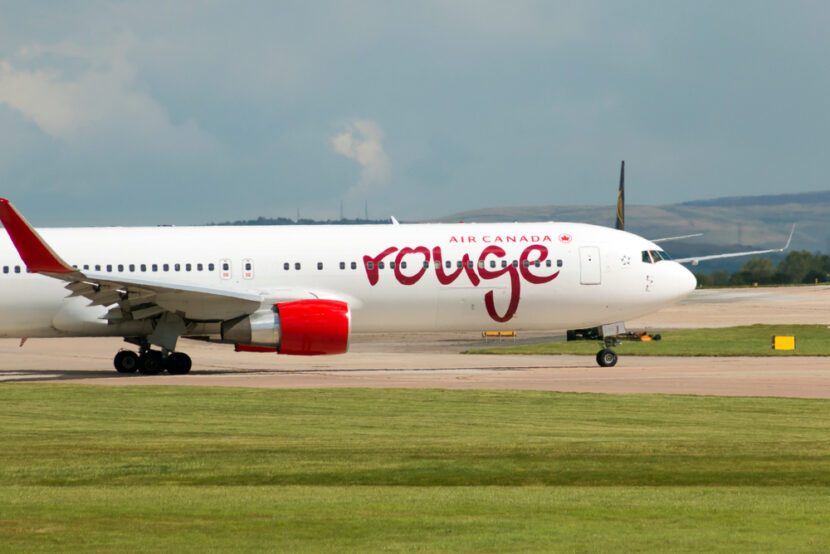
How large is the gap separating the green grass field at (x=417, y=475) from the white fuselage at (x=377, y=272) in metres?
8.79

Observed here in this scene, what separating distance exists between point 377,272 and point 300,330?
3279mm

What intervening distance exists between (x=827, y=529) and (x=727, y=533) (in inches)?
37.5

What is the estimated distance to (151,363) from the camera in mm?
31047

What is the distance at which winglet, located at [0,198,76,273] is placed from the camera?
2661 cm

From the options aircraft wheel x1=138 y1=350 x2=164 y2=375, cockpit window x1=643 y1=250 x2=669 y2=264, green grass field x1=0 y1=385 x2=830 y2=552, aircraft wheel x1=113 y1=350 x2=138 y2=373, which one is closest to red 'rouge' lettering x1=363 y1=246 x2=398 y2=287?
aircraft wheel x1=138 y1=350 x2=164 y2=375

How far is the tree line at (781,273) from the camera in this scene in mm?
145875

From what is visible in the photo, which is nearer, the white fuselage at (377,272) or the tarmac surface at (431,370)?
the tarmac surface at (431,370)

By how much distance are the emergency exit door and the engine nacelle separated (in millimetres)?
7080

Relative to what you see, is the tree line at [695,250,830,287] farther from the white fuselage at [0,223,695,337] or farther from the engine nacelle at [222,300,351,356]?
the engine nacelle at [222,300,351,356]

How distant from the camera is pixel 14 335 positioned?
3150 cm

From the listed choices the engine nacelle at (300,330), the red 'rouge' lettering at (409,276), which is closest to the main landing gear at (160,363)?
the engine nacelle at (300,330)

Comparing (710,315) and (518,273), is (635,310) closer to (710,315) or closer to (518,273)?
(518,273)

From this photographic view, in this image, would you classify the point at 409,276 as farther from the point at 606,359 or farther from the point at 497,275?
the point at 606,359

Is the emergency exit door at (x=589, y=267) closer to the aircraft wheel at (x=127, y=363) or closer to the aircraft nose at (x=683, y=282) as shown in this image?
the aircraft nose at (x=683, y=282)
